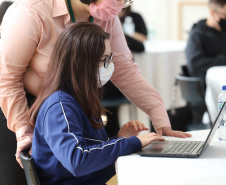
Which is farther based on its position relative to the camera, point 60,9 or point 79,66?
point 60,9

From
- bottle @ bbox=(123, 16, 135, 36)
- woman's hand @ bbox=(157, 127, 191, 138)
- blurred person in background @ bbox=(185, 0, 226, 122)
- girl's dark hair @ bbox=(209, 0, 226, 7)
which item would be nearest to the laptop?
woman's hand @ bbox=(157, 127, 191, 138)

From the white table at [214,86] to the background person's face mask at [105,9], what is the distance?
100cm

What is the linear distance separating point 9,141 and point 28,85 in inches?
9.6

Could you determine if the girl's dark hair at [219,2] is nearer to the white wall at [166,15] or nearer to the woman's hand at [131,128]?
the woman's hand at [131,128]

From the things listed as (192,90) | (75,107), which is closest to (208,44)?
(192,90)

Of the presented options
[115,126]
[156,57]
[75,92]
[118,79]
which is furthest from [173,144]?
[156,57]

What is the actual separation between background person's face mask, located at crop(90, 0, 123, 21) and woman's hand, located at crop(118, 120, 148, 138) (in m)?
0.40

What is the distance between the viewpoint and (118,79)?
1.85 meters

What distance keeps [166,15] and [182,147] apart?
609 cm

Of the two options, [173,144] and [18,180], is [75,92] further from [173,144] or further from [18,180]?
[18,180]

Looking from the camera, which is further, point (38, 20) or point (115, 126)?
point (115, 126)

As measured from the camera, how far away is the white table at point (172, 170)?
1.11m

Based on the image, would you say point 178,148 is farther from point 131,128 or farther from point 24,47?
point 24,47

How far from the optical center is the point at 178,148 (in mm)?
1354
